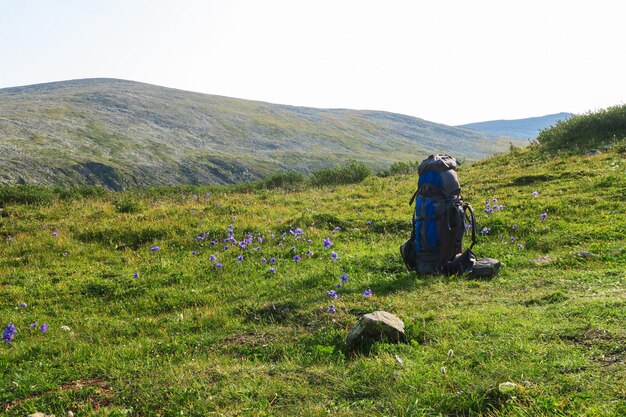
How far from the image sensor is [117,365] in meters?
6.02

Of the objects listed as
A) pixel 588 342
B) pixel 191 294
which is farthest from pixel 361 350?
→ pixel 191 294

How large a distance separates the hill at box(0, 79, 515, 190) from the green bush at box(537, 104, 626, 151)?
5001cm

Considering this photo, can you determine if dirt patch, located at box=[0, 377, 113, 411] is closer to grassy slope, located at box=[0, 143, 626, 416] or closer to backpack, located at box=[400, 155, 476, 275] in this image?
grassy slope, located at box=[0, 143, 626, 416]

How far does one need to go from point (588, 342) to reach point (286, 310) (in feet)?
14.3

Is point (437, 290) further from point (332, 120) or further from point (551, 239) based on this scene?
point (332, 120)

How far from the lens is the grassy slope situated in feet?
15.2

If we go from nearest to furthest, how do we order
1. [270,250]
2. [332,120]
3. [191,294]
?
[191,294]
[270,250]
[332,120]

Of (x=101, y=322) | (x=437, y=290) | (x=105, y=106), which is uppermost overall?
(x=105, y=106)

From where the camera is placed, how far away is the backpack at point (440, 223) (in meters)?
8.92

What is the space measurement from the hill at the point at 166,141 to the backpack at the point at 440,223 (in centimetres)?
5064

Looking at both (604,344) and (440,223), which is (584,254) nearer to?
(440,223)

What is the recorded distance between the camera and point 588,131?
82.5 ft

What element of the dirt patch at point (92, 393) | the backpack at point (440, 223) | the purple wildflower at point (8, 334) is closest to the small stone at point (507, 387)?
the dirt patch at point (92, 393)

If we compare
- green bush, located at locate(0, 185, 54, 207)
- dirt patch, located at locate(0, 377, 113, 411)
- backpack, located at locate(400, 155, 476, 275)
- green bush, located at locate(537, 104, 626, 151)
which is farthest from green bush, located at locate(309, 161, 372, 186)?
dirt patch, located at locate(0, 377, 113, 411)
